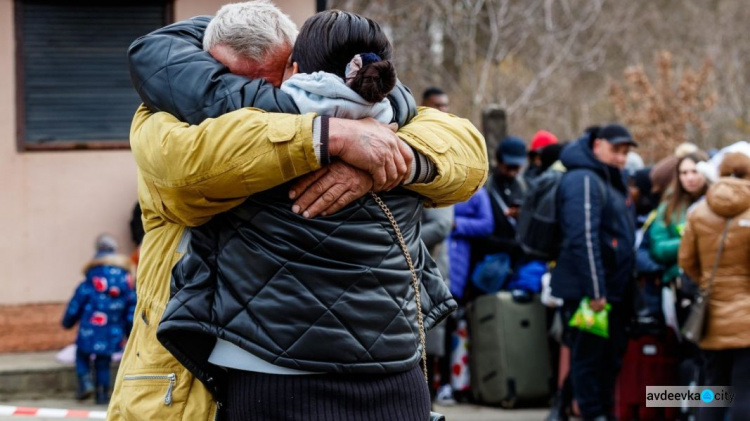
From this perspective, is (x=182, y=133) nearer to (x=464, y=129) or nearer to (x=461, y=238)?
(x=464, y=129)

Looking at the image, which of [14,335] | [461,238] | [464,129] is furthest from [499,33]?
[464,129]

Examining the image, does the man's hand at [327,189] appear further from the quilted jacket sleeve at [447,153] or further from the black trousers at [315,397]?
the black trousers at [315,397]

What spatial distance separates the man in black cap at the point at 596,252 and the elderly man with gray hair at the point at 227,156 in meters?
4.19

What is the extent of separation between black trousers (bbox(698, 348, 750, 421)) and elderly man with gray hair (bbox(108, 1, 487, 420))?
341 cm

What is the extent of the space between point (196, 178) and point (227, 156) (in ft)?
0.31

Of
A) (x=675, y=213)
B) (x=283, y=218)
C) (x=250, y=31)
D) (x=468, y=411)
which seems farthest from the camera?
(x=468, y=411)

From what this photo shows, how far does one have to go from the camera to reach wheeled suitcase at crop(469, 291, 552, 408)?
8.45 m

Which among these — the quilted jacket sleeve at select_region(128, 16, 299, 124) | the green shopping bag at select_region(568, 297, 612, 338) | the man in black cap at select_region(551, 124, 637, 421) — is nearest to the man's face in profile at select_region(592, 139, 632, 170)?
the man in black cap at select_region(551, 124, 637, 421)

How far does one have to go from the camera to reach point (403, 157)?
2848 millimetres

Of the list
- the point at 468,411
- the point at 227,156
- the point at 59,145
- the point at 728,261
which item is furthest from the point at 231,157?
the point at 59,145

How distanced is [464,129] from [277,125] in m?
0.66

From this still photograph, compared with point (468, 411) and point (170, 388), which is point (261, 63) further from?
point (468, 411)

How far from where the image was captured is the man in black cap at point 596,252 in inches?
284

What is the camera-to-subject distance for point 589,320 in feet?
23.9
